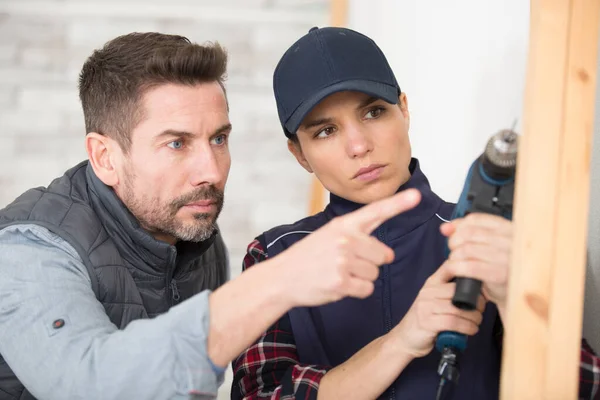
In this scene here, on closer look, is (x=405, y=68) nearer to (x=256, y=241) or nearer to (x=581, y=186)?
(x=256, y=241)

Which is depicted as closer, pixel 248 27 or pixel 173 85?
pixel 173 85

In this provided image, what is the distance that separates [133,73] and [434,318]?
0.80 metres

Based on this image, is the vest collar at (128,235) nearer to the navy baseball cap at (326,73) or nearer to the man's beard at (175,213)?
the man's beard at (175,213)

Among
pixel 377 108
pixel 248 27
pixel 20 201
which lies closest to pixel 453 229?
pixel 377 108

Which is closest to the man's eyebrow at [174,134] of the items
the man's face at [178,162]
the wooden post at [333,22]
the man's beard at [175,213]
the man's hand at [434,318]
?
the man's face at [178,162]

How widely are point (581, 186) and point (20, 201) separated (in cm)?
102

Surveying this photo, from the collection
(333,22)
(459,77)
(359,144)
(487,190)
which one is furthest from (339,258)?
(333,22)

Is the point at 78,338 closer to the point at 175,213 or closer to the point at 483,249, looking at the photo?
the point at 175,213

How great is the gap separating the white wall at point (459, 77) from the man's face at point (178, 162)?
1.80 feet

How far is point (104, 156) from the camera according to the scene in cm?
153

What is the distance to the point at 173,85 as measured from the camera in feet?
4.77

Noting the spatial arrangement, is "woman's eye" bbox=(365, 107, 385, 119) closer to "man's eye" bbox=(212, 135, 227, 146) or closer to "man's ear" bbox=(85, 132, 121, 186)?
"man's eye" bbox=(212, 135, 227, 146)

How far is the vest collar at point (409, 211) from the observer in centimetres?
126

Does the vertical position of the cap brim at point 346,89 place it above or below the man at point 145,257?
above
